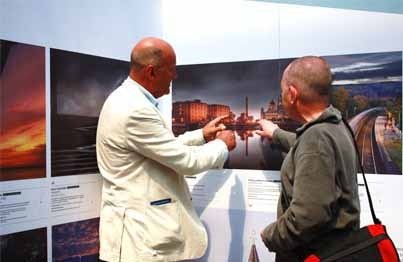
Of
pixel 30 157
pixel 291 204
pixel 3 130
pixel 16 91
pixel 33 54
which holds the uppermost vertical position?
pixel 33 54

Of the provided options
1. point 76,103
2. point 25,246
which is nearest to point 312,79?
point 76,103

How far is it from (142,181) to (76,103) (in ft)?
1.58

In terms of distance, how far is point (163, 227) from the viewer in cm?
166

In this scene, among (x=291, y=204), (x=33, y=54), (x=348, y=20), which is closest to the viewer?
(x=291, y=204)

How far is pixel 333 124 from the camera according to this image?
135 centimetres

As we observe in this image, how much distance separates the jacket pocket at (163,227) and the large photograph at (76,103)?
433 millimetres

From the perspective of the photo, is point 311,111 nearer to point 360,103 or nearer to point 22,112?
point 360,103

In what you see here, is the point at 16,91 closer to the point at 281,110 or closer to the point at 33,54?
the point at 33,54

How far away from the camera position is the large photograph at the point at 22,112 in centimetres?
158

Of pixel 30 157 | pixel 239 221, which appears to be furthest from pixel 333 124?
pixel 30 157

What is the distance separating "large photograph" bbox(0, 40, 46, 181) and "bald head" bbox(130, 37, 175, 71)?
37 cm

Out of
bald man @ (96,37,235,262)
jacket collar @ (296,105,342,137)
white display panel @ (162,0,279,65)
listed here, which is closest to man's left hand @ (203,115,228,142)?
bald man @ (96,37,235,262)

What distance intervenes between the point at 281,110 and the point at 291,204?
0.76 meters

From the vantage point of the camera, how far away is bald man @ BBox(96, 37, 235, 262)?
5.37 ft
